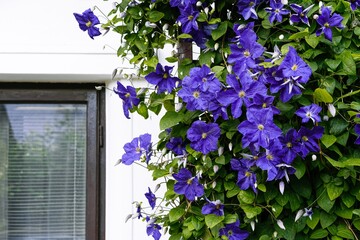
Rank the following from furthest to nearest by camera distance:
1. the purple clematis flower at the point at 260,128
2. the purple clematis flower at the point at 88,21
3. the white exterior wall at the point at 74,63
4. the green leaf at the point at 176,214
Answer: the white exterior wall at the point at 74,63 → the purple clematis flower at the point at 88,21 → the green leaf at the point at 176,214 → the purple clematis flower at the point at 260,128

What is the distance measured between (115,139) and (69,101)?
9.5 inches

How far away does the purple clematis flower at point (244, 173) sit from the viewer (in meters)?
1.39

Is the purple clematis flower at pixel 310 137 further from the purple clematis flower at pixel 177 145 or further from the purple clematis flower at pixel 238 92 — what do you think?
the purple clematis flower at pixel 177 145

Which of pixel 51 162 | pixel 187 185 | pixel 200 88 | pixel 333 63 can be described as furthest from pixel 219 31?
pixel 51 162

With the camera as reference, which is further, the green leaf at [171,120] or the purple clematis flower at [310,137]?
the green leaf at [171,120]

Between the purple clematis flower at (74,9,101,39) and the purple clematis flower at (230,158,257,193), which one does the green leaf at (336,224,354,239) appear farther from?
the purple clematis flower at (74,9,101,39)

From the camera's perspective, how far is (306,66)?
130cm

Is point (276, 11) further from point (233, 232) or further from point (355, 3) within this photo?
point (233, 232)

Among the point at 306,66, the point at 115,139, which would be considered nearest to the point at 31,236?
the point at 115,139

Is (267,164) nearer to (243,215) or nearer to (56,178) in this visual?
(243,215)

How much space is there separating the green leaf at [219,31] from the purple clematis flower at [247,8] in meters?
0.05

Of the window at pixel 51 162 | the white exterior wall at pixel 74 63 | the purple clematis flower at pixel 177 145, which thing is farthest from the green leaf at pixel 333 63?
the window at pixel 51 162

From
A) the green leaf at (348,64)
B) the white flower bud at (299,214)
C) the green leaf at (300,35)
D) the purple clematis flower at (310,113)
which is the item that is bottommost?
the white flower bud at (299,214)

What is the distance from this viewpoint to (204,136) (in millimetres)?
1375
